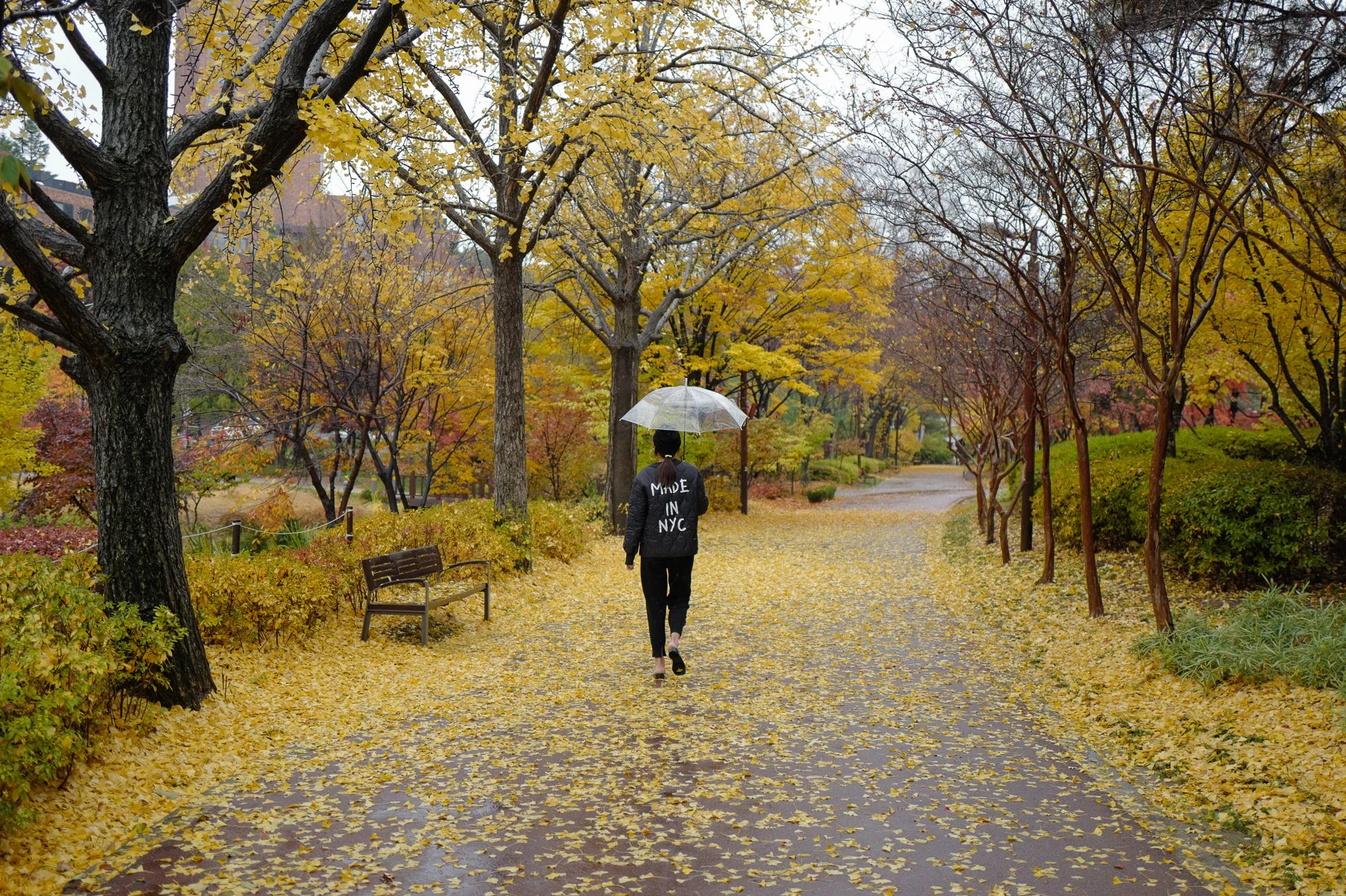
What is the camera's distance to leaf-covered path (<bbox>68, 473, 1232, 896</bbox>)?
407 centimetres

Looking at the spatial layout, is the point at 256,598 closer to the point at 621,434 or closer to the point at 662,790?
the point at 662,790

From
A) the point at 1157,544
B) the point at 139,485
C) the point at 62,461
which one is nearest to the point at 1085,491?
the point at 1157,544

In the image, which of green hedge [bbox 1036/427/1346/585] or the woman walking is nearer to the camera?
the woman walking

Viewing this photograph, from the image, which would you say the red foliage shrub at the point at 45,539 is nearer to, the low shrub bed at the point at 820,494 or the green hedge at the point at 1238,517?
the green hedge at the point at 1238,517

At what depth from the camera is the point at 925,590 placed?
13.5m

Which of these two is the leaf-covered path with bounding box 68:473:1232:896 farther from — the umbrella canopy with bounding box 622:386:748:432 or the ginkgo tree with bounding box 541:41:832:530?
the ginkgo tree with bounding box 541:41:832:530

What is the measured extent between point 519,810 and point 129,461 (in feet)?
11.4

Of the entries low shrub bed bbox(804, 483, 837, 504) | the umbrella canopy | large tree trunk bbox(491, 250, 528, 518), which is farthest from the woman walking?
low shrub bed bbox(804, 483, 837, 504)

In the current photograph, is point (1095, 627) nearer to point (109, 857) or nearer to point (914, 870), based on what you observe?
point (914, 870)

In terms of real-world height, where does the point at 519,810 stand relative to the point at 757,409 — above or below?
below

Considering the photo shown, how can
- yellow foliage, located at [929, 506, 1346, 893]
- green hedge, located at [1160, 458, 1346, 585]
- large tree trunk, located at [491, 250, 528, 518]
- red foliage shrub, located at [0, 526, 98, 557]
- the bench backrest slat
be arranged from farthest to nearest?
large tree trunk, located at [491, 250, 528, 518] < red foliage shrub, located at [0, 526, 98, 557] < green hedge, located at [1160, 458, 1346, 585] < the bench backrest slat < yellow foliage, located at [929, 506, 1346, 893]

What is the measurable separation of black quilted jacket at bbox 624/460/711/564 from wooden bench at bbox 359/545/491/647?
2.31 m

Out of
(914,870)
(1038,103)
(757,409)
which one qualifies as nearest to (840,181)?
(1038,103)

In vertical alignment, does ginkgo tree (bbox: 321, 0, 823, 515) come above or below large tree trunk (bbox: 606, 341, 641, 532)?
above
